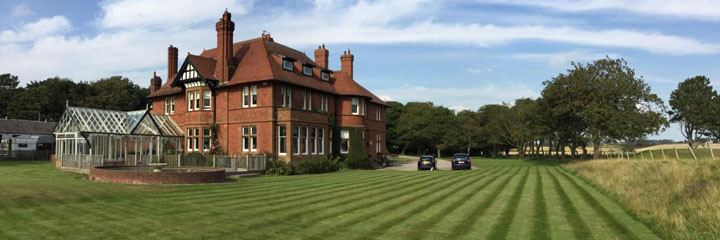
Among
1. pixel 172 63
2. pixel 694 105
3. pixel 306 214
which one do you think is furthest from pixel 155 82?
pixel 694 105

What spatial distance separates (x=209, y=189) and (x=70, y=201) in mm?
5197

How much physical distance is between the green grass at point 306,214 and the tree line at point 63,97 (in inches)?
2235

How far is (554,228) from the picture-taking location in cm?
985

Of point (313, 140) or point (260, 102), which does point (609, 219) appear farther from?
point (313, 140)

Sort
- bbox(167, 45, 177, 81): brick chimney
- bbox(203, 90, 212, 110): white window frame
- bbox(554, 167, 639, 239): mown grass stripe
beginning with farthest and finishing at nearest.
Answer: bbox(167, 45, 177, 81): brick chimney < bbox(203, 90, 212, 110): white window frame < bbox(554, 167, 639, 239): mown grass stripe

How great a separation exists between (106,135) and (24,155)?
2271 centimetres

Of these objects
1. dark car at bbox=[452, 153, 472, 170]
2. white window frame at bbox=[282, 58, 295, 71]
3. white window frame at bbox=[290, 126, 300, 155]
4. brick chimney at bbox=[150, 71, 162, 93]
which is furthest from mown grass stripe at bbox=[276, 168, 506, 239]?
brick chimney at bbox=[150, 71, 162, 93]

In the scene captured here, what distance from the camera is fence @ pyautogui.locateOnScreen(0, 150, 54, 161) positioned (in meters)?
42.8

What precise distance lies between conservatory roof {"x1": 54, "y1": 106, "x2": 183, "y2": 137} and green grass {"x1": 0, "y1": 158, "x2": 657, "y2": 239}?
13.9 metres

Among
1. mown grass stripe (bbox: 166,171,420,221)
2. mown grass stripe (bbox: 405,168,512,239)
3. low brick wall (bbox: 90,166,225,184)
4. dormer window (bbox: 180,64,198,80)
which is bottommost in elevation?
mown grass stripe (bbox: 405,168,512,239)

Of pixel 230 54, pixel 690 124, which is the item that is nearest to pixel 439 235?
pixel 230 54

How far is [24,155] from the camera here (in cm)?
4400

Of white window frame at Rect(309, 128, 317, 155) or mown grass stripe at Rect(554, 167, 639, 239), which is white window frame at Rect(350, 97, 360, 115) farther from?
mown grass stripe at Rect(554, 167, 639, 239)

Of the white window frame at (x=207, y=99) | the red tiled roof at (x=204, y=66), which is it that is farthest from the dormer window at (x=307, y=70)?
the white window frame at (x=207, y=99)
